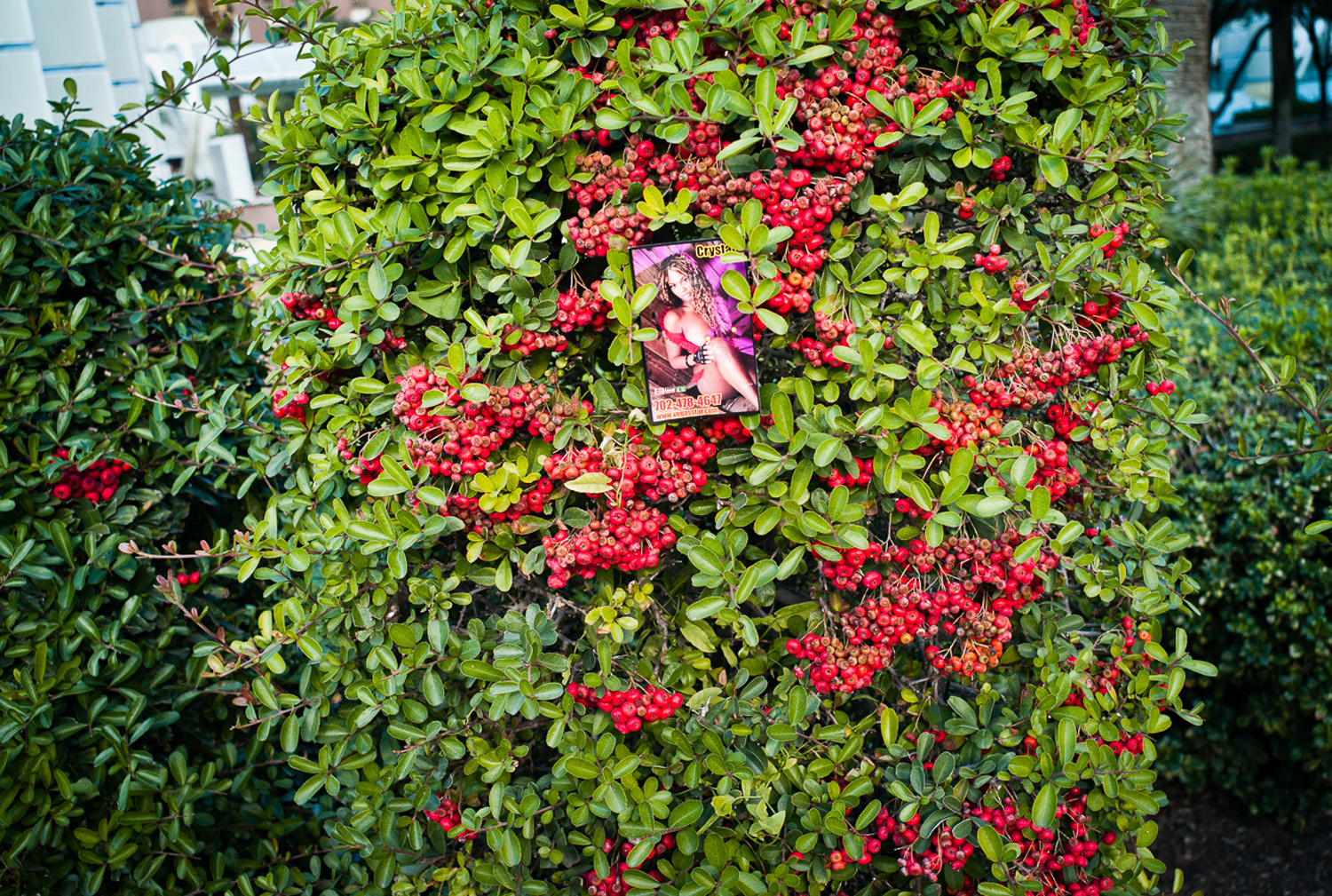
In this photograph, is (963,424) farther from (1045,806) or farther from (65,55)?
(65,55)

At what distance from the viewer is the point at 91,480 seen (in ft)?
7.68

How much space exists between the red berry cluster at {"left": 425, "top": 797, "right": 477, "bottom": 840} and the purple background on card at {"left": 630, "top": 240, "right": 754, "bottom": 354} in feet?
3.84

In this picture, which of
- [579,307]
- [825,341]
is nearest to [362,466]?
[579,307]

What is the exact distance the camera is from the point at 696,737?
1806 millimetres

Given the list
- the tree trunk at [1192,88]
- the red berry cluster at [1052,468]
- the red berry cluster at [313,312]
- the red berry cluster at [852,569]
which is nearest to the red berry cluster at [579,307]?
the red berry cluster at [313,312]

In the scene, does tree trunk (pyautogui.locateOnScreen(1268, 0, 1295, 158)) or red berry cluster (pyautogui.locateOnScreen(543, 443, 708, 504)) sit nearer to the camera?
red berry cluster (pyautogui.locateOnScreen(543, 443, 708, 504))

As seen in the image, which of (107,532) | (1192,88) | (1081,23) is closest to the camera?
(1081,23)

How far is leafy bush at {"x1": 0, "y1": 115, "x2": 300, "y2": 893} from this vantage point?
7.06ft

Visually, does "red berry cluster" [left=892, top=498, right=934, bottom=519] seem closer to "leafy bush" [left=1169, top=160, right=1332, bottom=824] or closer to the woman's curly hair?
the woman's curly hair

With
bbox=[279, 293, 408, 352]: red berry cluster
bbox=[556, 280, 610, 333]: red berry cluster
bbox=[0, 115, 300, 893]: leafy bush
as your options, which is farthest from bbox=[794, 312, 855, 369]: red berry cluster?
bbox=[0, 115, 300, 893]: leafy bush

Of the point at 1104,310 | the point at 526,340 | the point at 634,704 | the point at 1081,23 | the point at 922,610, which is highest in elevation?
the point at 1081,23

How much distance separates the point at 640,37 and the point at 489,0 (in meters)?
0.34

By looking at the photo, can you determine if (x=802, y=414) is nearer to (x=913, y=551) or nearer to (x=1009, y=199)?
(x=913, y=551)

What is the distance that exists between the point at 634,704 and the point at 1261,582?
2.42 metres
